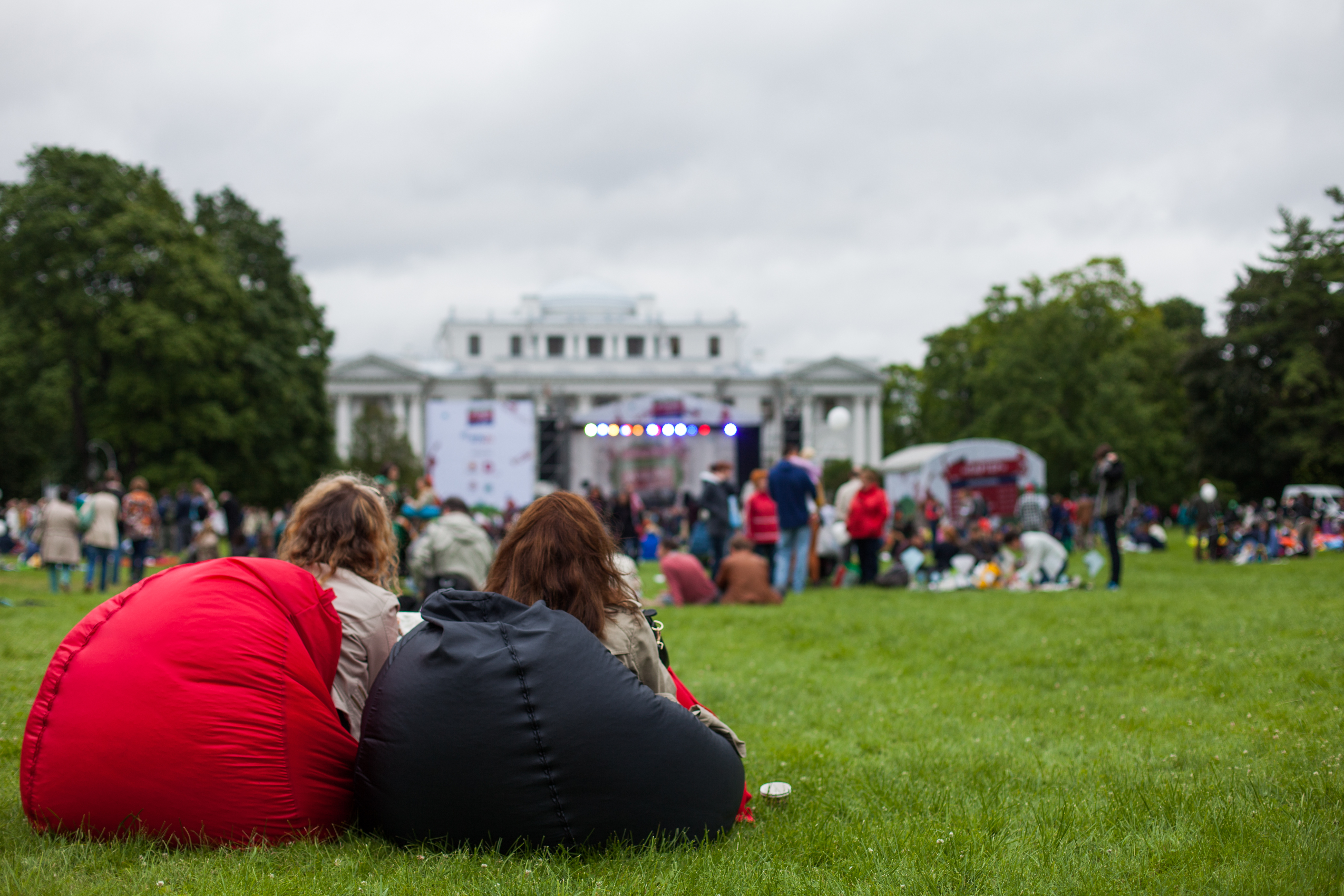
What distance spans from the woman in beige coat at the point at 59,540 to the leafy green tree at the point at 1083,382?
34140 mm

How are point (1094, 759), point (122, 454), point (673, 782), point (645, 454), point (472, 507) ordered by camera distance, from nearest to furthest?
point (673, 782) < point (1094, 759) < point (472, 507) < point (645, 454) < point (122, 454)

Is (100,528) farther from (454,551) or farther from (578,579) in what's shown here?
(578,579)

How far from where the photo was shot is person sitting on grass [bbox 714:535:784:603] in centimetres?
1103

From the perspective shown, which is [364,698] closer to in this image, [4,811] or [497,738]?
[497,738]

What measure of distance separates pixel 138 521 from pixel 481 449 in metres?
7.18

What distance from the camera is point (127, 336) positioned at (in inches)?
1097

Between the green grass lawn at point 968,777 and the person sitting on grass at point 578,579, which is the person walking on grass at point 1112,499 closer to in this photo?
the green grass lawn at point 968,777

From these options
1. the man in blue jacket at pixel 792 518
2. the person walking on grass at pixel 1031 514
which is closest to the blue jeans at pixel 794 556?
the man in blue jacket at pixel 792 518

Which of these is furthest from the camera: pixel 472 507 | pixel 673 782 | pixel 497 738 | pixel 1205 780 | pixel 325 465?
pixel 325 465

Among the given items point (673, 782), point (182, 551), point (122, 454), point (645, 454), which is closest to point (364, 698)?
point (673, 782)

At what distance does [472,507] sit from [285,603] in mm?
16602

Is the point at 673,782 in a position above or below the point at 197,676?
below

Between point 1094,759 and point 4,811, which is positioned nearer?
point 4,811

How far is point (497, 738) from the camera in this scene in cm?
272
